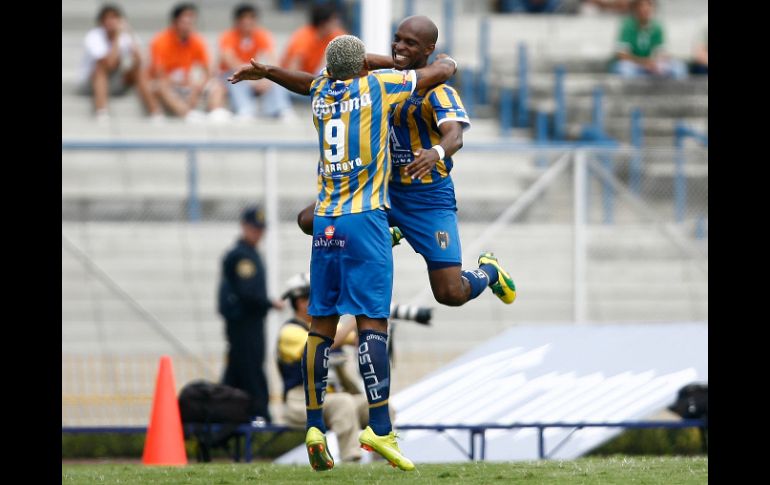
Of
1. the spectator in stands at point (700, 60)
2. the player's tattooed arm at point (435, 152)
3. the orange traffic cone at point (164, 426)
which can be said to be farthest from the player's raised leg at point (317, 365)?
the spectator in stands at point (700, 60)

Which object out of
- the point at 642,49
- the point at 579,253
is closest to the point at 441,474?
the point at 579,253

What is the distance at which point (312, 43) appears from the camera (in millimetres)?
19391

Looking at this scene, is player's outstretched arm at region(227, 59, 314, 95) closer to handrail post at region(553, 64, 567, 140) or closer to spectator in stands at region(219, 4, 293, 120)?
spectator in stands at region(219, 4, 293, 120)

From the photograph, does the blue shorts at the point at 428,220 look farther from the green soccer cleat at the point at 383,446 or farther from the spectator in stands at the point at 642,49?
the spectator in stands at the point at 642,49

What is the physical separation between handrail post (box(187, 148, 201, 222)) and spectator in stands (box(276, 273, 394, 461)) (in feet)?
9.12

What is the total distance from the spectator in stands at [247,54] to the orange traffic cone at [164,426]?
21.8 ft

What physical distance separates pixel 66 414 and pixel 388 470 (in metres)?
5.89

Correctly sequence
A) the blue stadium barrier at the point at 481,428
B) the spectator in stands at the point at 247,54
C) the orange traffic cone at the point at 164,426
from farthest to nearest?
1. the spectator in stands at the point at 247,54
2. the orange traffic cone at the point at 164,426
3. the blue stadium barrier at the point at 481,428

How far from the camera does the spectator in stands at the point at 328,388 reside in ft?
42.4

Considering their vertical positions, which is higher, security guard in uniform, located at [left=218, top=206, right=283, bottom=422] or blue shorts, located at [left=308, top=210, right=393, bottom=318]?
blue shorts, located at [left=308, top=210, right=393, bottom=318]

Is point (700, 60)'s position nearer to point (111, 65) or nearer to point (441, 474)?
point (111, 65)

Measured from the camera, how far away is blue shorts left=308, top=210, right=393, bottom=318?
9641 millimetres

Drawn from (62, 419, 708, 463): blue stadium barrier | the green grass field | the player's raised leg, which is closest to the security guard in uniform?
(62, 419, 708, 463): blue stadium barrier
